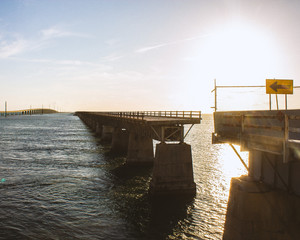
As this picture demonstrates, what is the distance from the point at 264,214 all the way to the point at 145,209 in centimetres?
1406

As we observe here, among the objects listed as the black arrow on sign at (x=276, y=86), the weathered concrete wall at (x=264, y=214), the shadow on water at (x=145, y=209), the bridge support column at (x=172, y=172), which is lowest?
the shadow on water at (x=145, y=209)

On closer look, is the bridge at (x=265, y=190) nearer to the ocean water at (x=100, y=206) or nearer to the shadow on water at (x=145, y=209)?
the ocean water at (x=100, y=206)

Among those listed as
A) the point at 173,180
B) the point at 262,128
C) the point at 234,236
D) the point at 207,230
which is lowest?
the point at 207,230

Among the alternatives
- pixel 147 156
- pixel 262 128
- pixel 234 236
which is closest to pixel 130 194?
pixel 147 156

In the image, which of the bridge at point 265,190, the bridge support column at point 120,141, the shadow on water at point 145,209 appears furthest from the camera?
the bridge support column at point 120,141

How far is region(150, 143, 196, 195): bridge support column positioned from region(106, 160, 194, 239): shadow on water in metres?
0.85

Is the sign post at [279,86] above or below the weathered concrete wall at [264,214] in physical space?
above

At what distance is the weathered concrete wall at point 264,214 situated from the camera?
326 inches

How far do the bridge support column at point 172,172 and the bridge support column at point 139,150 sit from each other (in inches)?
502

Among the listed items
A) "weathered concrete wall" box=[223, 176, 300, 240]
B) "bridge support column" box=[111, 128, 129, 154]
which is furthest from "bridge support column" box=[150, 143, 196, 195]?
"bridge support column" box=[111, 128, 129, 154]

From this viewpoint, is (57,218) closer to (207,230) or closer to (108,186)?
(108,186)

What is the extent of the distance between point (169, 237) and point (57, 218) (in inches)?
346

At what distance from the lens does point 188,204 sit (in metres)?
22.2

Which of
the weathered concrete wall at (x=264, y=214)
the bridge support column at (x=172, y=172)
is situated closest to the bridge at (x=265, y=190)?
the weathered concrete wall at (x=264, y=214)
